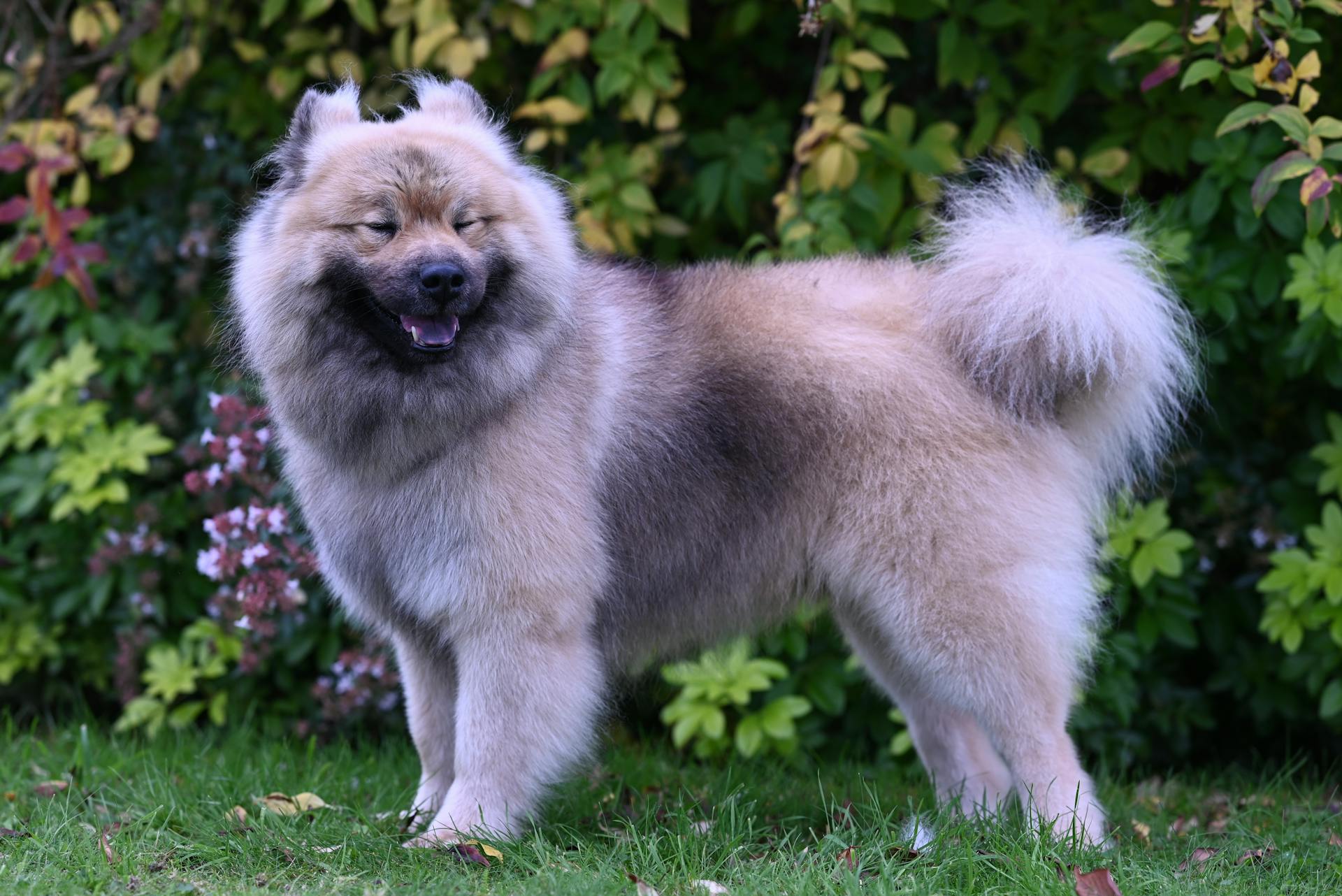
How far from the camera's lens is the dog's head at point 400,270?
3191 mm

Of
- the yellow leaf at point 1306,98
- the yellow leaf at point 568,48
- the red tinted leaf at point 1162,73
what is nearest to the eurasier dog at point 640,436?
the red tinted leaf at point 1162,73

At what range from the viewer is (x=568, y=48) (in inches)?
183

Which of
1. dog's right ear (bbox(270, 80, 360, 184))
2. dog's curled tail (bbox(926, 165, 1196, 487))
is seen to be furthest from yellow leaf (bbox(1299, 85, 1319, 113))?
dog's right ear (bbox(270, 80, 360, 184))

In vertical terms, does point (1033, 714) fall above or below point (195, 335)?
below

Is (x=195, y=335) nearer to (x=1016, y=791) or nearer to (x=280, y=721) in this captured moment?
(x=280, y=721)

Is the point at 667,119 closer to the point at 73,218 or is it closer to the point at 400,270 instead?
the point at 400,270

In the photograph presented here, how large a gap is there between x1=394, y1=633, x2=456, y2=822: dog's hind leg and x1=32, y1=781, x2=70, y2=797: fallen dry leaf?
1081 mm

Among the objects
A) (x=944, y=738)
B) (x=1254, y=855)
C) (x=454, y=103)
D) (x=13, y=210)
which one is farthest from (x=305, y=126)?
(x=1254, y=855)

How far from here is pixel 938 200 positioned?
4.38 m

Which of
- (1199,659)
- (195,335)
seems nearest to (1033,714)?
(1199,659)

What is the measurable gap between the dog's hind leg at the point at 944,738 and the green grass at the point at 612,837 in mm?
131

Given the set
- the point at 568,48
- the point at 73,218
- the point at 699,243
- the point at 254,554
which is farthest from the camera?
the point at 699,243

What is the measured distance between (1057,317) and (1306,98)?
97cm

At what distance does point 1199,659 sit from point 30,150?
481 centimetres
